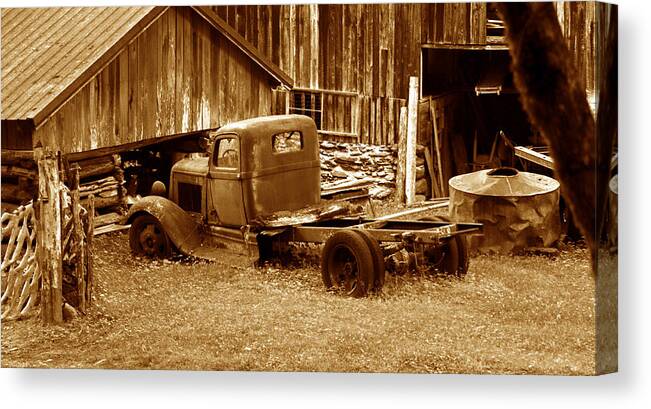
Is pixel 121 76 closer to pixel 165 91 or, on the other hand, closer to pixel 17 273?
pixel 165 91

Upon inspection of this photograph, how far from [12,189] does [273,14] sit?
Answer: 2017 mm

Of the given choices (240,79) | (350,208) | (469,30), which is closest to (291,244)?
(350,208)

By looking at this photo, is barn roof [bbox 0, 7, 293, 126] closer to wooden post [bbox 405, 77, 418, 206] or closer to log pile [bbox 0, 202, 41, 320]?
log pile [bbox 0, 202, 41, 320]

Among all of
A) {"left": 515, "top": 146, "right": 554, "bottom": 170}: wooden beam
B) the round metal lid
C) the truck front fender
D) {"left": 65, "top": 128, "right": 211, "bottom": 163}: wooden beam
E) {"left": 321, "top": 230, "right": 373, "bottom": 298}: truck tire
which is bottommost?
{"left": 321, "top": 230, "right": 373, "bottom": 298}: truck tire

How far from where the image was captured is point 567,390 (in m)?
6.51

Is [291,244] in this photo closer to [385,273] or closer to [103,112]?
[385,273]

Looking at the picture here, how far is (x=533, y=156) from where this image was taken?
655 centimetres

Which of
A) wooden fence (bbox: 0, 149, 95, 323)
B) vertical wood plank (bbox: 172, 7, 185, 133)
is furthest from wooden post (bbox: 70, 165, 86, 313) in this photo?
vertical wood plank (bbox: 172, 7, 185, 133)

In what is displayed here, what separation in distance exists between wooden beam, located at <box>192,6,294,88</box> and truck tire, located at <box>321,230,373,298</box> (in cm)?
113

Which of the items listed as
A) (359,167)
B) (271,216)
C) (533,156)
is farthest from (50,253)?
(533,156)

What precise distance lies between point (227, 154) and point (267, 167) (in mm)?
283

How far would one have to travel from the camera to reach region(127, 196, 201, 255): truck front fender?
7043 mm

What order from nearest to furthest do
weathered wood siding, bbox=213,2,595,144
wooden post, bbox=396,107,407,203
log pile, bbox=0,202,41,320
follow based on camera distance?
1. weathered wood siding, bbox=213,2,595,144
2. wooden post, bbox=396,107,407,203
3. log pile, bbox=0,202,41,320

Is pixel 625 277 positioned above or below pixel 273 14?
below
